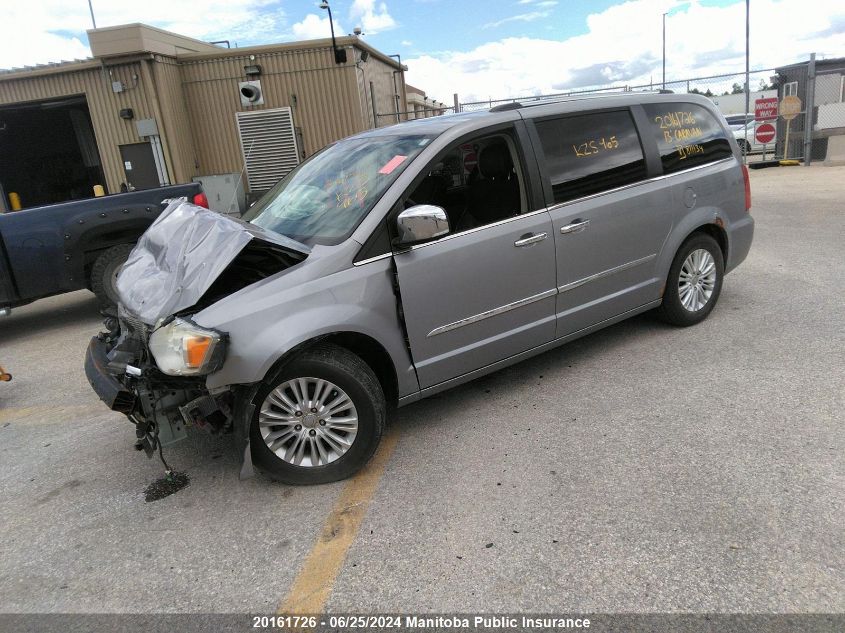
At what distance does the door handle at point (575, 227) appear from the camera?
397 centimetres

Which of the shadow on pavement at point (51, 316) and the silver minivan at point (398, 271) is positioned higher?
the silver minivan at point (398, 271)

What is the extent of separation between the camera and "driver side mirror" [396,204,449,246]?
10.5ft

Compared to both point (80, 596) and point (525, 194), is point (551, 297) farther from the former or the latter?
point (80, 596)

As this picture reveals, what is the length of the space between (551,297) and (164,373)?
2.42 m

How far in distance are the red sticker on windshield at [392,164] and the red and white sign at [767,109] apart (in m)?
16.5

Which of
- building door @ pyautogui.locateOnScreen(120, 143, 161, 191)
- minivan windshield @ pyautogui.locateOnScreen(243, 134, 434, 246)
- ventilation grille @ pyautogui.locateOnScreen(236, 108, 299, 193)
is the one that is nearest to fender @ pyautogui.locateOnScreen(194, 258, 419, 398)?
minivan windshield @ pyautogui.locateOnScreen(243, 134, 434, 246)

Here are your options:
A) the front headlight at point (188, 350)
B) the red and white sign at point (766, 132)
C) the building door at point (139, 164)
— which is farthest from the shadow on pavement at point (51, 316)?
the red and white sign at point (766, 132)

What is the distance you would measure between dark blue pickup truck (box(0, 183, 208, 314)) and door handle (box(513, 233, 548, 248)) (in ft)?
14.5

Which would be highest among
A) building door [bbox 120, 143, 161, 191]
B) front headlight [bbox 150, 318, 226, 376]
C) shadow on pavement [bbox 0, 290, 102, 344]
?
building door [bbox 120, 143, 161, 191]

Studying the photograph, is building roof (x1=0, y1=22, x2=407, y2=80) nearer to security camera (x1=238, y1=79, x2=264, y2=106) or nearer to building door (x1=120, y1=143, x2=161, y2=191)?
security camera (x1=238, y1=79, x2=264, y2=106)

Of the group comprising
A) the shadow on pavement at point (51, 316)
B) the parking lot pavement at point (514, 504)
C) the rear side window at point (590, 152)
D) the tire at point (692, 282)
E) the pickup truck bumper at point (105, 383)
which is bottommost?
the parking lot pavement at point (514, 504)

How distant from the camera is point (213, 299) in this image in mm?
3049

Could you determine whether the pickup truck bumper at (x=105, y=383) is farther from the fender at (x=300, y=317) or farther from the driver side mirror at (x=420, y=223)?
the driver side mirror at (x=420, y=223)

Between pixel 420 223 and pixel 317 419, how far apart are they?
1.17 meters
